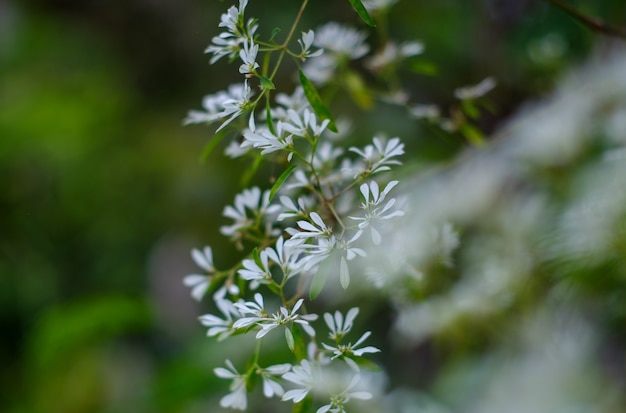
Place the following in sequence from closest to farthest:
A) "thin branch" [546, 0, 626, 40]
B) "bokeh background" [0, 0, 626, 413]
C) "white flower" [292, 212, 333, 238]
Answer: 1. "white flower" [292, 212, 333, 238]
2. "thin branch" [546, 0, 626, 40]
3. "bokeh background" [0, 0, 626, 413]

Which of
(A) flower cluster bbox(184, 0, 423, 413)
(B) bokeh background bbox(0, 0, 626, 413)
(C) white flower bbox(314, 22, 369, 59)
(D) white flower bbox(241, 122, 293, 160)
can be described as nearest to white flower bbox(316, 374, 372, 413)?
(A) flower cluster bbox(184, 0, 423, 413)

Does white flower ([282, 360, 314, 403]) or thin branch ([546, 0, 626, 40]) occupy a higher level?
thin branch ([546, 0, 626, 40])

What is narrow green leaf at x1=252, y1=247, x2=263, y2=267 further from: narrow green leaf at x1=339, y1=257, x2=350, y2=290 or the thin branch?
the thin branch

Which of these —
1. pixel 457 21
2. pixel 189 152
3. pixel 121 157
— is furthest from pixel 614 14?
pixel 121 157

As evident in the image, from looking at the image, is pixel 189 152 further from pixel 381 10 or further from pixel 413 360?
pixel 381 10

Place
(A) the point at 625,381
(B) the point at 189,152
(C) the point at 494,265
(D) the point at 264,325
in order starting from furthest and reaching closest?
1. (B) the point at 189,152
2. (A) the point at 625,381
3. (C) the point at 494,265
4. (D) the point at 264,325

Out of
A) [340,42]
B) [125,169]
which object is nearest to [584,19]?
[340,42]

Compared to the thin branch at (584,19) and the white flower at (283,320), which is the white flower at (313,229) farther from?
the thin branch at (584,19)

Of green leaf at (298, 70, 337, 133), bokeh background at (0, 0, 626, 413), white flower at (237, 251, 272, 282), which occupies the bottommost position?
white flower at (237, 251, 272, 282)
